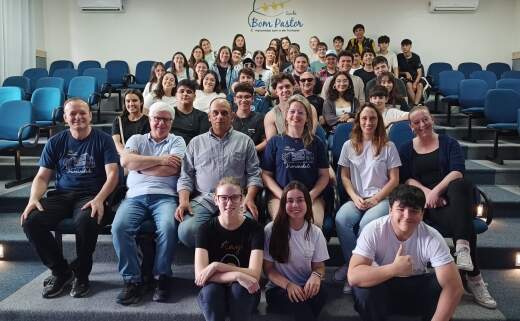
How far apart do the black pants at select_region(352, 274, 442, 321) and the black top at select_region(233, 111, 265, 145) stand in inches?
62.4

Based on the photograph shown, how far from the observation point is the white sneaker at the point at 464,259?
7.13ft

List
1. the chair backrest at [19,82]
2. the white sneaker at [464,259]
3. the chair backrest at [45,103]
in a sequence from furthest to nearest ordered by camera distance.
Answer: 1. the chair backrest at [19,82]
2. the chair backrest at [45,103]
3. the white sneaker at [464,259]

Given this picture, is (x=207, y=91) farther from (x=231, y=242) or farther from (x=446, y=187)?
(x=446, y=187)

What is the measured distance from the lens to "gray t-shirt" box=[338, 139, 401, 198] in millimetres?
2617

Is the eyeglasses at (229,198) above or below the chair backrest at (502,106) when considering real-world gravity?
below

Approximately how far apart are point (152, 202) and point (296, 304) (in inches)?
43.4

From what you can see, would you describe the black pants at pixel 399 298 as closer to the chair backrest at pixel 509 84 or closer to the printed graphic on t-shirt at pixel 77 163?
the printed graphic on t-shirt at pixel 77 163

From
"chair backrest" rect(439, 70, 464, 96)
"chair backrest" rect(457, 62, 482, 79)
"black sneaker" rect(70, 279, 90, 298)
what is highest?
"chair backrest" rect(457, 62, 482, 79)

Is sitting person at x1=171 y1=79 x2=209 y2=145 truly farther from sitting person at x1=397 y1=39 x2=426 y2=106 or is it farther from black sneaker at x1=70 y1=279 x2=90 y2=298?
sitting person at x1=397 y1=39 x2=426 y2=106

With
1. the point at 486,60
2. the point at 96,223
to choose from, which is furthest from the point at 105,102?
the point at 486,60

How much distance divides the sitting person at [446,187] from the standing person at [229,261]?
1091 mm

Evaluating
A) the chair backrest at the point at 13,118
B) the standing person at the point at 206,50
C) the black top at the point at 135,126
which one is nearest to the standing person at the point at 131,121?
the black top at the point at 135,126

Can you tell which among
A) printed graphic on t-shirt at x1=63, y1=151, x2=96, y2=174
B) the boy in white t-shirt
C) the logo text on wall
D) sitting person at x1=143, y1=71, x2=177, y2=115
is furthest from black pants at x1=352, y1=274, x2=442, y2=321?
the logo text on wall

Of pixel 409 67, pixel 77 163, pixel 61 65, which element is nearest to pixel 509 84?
pixel 409 67
